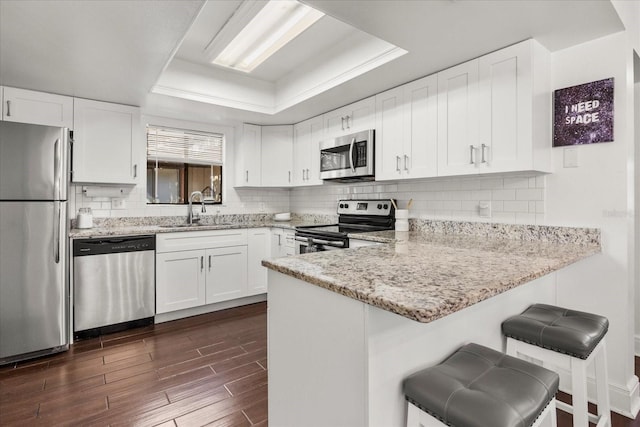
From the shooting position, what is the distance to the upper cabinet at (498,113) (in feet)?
6.62

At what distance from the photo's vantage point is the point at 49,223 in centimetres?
246

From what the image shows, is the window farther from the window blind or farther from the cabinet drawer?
the cabinet drawer

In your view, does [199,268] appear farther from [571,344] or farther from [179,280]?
[571,344]

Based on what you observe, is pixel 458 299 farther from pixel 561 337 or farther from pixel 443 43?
pixel 443 43

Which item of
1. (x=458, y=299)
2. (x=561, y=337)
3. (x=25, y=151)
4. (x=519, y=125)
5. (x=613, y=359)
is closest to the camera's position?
(x=458, y=299)

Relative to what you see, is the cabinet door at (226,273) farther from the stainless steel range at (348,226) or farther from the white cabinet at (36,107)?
the white cabinet at (36,107)

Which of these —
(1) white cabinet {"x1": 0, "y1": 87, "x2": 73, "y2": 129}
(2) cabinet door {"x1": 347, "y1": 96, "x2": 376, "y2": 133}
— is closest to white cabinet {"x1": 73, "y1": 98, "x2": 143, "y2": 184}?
(1) white cabinet {"x1": 0, "y1": 87, "x2": 73, "y2": 129}

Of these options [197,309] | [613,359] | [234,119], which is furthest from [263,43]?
[613,359]

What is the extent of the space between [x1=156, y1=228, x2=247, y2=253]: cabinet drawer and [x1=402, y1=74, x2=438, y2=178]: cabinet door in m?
2.01

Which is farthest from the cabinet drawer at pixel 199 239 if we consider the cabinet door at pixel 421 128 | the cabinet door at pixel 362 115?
the cabinet door at pixel 421 128

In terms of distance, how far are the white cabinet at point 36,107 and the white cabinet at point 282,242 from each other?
7.54 feet

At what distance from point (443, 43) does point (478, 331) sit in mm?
1742

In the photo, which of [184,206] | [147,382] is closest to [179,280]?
[184,206]

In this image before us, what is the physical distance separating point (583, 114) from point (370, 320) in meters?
2.04
